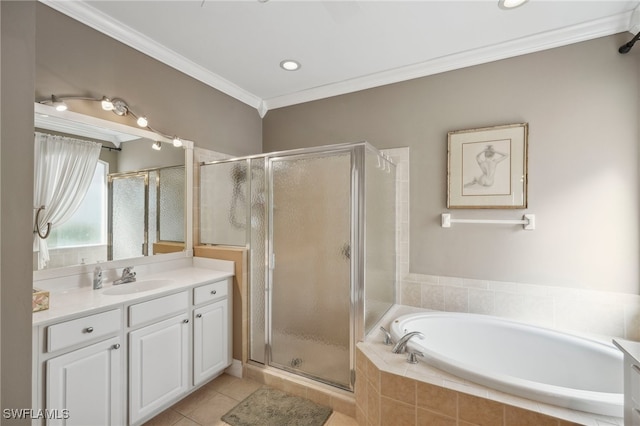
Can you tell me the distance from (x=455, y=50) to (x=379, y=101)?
70 centimetres

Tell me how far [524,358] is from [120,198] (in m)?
3.02

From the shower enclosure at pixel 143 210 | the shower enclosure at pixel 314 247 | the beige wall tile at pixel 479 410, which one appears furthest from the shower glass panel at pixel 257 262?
the beige wall tile at pixel 479 410

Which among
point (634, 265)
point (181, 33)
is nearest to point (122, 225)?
point (181, 33)

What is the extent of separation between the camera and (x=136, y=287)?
204cm

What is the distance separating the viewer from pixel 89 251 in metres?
1.88

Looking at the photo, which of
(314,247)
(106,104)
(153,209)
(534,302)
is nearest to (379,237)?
(314,247)

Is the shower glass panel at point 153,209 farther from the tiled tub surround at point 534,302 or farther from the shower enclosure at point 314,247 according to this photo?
the tiled tub surround at point 534,302

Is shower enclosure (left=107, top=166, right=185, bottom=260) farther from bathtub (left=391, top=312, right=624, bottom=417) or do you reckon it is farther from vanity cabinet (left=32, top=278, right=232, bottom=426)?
bathtub (left=391, top=312, right=624, bottom=417)

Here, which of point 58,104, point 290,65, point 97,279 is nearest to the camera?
point 58,104

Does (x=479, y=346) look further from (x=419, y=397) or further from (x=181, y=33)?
(x=181, y=33)

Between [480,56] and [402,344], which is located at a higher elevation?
[480,56]

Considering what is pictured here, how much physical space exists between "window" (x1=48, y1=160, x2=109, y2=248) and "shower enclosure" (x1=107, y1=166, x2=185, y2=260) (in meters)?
0.04

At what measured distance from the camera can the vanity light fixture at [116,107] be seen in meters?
1.69

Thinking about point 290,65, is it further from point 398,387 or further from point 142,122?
point 398,387
